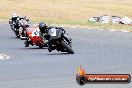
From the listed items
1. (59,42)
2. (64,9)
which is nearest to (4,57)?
(59,42)

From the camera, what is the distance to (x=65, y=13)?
5038 cm

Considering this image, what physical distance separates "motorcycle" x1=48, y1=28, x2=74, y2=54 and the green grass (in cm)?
2297

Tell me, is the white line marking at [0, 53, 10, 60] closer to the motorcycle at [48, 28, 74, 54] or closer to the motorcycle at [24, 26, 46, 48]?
the motorcycle at [48, 28, 74, 54]

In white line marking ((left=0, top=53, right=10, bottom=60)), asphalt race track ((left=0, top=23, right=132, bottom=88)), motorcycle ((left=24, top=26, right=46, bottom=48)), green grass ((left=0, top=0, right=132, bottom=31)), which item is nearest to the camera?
asphalt race track ((left=0, top=23, right=132, bottom=88))

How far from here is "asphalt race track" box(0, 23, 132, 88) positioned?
1329cm

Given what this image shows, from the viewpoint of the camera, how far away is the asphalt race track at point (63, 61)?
13.3m

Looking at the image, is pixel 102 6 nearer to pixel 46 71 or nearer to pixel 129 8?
pixel 129 8

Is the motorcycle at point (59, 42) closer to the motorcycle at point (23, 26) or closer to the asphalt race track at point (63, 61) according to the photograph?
the asphalt race track at point (63, 61)

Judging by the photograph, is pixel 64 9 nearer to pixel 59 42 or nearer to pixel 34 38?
pixel 34 38

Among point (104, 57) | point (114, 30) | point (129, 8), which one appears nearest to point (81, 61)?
point (104, 57)

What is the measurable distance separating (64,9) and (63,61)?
116ft

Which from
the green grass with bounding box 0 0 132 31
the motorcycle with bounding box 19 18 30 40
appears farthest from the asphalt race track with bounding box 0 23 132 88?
the green grass with bounding box 0 0 132 31

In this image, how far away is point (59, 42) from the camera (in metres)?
21.2

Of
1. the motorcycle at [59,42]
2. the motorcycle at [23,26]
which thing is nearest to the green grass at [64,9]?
the motorcycle at [23,26]
